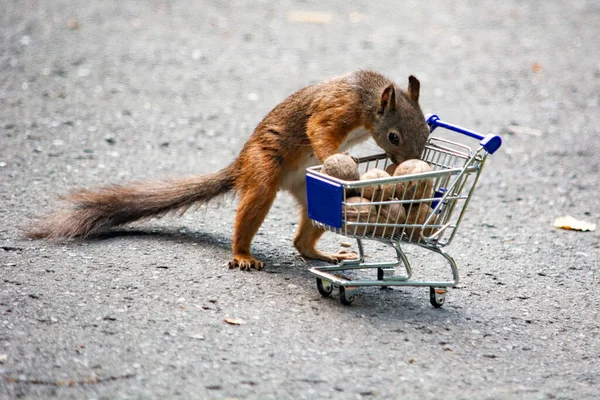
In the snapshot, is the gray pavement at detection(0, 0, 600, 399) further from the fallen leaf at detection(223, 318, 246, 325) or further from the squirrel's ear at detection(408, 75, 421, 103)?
the squirrel's ear at detection(408, 75, 421, 103)

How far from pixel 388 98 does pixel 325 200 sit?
70 cm

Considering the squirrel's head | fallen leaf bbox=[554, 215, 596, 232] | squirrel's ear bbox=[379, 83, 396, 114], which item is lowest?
fallen leaf bbox=[554, 215, 596, 232]

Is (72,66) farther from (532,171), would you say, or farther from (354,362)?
(354,362)

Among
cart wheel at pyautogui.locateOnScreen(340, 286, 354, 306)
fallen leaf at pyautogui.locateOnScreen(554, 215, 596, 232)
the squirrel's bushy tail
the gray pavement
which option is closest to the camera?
the gray pavement

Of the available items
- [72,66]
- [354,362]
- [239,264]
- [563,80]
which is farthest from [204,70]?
[354,362]

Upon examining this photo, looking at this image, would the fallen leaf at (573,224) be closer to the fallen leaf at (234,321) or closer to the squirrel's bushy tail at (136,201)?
the squirrel's bushy tail at (136,201)

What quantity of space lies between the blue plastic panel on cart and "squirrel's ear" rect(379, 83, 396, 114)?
2.06ft

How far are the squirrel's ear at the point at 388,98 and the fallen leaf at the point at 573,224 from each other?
1.82 meters

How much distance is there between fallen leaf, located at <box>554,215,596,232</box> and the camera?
4.98 meters

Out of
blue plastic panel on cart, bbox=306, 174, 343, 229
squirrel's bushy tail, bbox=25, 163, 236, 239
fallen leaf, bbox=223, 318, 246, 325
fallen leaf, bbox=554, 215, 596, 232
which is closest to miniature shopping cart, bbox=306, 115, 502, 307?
blue plastic panel on cart, bbox=306, 174, 343, 229

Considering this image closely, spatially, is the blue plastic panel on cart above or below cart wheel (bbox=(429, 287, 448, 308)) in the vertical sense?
above

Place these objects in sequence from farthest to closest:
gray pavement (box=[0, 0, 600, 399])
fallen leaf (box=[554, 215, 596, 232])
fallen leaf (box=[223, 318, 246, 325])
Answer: fallen leaf (box=[554, 215, 596, 232]), fallen leaf (box=[223, 318, 246, 325]), gray pavement (box=[0, 0, 600, 399])

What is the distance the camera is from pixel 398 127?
12.4 ft

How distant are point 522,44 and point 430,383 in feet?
23.1
